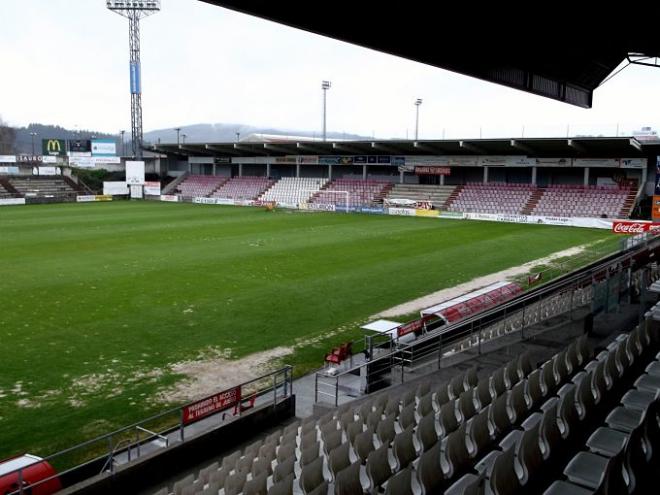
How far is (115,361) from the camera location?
14.4 metres

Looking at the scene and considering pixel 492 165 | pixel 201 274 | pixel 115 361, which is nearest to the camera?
pixel 115 361

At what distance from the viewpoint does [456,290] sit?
2244 centimetres

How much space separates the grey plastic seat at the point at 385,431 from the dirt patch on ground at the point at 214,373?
5578 mm

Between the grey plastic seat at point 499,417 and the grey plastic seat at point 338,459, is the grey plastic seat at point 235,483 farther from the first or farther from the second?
the grey plastic seat at point 499,417

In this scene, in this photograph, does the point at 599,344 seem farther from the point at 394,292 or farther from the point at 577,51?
the point at 394,292

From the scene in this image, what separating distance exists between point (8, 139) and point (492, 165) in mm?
98511

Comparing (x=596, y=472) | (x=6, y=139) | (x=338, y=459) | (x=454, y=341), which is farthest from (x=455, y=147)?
(x=6, y=139)

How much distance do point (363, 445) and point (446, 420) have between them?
1.21 m

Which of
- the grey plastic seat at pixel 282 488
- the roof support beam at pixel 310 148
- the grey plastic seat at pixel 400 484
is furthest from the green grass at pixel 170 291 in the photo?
the roof support beam at pixel 310 148

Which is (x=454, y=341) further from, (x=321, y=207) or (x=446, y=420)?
(x=321, y=207)

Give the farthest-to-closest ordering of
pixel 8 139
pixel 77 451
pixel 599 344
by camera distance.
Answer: pixel 8 139 → pixel 599 344 → pixel 77 451

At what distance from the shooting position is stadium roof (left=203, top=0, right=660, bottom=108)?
10.7 meters

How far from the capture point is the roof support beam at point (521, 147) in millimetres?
51406

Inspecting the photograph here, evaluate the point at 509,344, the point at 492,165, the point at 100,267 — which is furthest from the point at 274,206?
the point at 509,344
